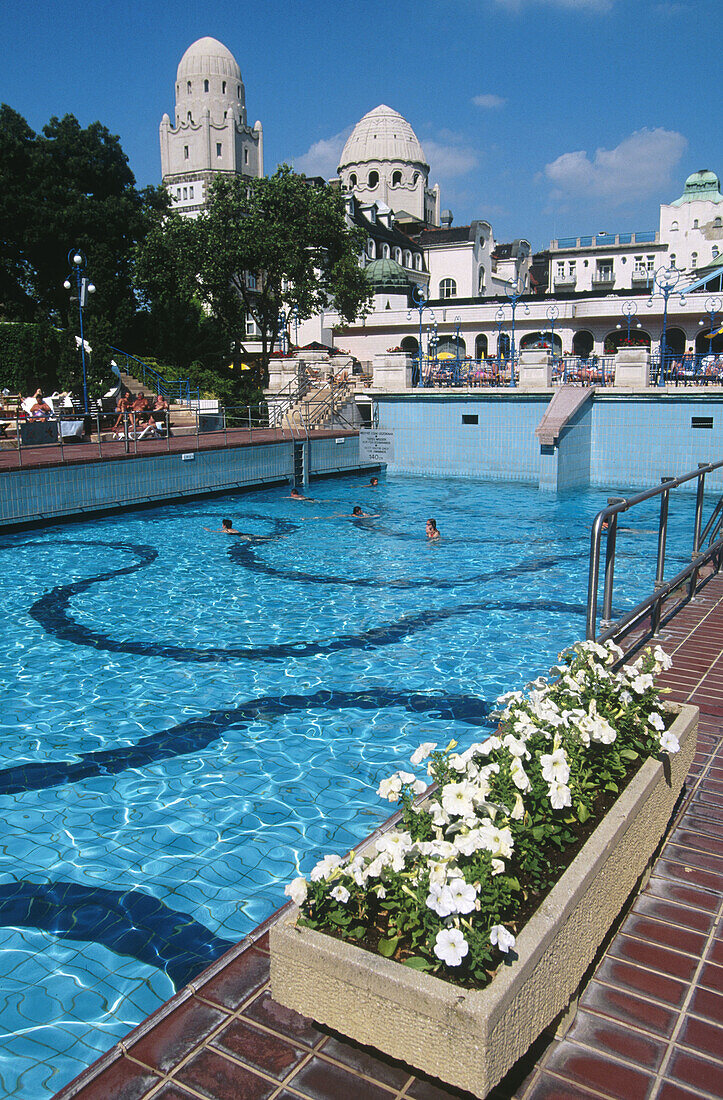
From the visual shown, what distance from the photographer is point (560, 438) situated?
21.9 m

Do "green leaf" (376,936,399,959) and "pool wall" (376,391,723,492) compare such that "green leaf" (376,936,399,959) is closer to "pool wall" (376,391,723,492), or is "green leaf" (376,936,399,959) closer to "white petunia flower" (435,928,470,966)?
"white petunia flower" (435,928,470,966)

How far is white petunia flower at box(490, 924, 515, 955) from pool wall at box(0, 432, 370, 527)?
50.8ft

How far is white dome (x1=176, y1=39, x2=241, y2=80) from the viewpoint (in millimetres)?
76562

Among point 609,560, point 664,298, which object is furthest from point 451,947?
point 664,298

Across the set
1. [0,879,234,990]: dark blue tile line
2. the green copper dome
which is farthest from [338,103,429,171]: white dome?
[0,879,234,990]: dark blue tile line

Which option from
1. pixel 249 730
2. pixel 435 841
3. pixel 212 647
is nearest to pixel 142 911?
pixel 249 730

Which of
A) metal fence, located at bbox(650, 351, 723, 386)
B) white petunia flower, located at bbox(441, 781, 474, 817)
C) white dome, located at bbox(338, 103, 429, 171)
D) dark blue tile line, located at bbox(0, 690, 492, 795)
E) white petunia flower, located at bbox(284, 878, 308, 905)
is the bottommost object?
dark blue tile line, located at bbox(0, 690, 492, 795)

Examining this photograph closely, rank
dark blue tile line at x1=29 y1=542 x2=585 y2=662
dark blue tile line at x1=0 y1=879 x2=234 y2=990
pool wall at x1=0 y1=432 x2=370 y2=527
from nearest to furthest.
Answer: dark blue tile line at x1=0 y1=879 x2=234 y2=990
dark blue tile line at x1=29 y1=542 x2=585 y2=662
pool wall at x1=0 y1=432 x2=370 y2=527

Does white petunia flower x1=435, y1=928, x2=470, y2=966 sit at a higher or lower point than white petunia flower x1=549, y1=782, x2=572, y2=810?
lower

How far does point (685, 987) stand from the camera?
9.25 ft

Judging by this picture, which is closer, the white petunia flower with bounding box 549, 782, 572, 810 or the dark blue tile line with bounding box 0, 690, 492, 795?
the white petunia flower with bounding box 549, 782, 572, 810

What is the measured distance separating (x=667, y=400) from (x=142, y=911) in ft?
70.0

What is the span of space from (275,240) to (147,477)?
2121 cm

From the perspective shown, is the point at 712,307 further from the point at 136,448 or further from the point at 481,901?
the point at 481,901
